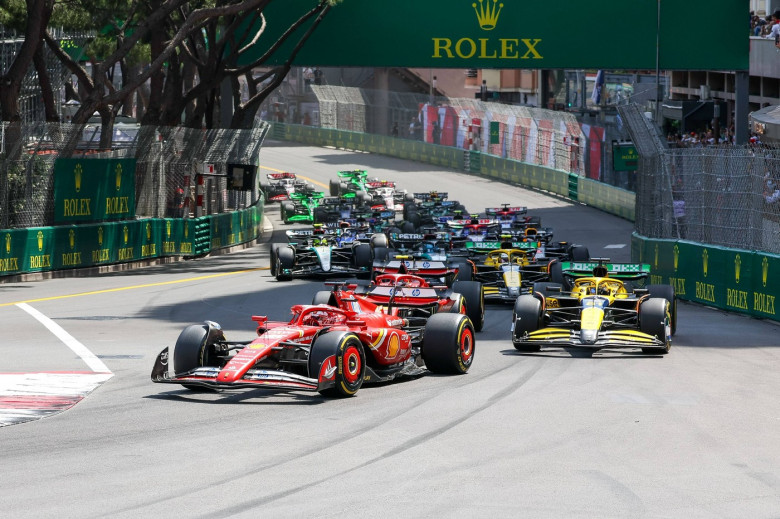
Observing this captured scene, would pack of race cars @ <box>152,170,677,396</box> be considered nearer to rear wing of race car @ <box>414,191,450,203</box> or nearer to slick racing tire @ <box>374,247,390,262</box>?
slick racing tire @ <box>374,247,390,262</box>

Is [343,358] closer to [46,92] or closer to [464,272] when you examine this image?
[464,272]

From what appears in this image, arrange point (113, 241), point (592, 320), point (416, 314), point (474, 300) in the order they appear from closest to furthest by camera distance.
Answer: point (592, 320) → point (416, 314) → point (474, 300) → point (113, 241)

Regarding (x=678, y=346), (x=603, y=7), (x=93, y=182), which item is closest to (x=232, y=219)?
(x=93, y=182)

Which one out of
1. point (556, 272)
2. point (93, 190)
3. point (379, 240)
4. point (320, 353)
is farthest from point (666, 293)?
point (93, 190)

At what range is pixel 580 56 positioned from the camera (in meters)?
41.0

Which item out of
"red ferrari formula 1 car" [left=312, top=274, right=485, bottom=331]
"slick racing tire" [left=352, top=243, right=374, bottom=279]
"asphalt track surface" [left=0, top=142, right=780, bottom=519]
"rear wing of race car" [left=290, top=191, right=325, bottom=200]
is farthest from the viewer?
"rear wing of race car" [left=290, top=191, right=325, bottom=200]

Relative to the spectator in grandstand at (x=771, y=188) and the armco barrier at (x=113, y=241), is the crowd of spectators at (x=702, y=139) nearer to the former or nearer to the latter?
the armco barrier at (x=113, y=241)

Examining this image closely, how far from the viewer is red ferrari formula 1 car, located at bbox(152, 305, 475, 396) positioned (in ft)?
42.5

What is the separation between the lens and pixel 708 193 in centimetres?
2397

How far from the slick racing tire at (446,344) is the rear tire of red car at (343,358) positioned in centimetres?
160

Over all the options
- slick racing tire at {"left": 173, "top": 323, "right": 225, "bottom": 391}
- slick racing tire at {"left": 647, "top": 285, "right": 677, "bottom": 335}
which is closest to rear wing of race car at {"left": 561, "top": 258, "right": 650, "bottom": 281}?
slick racing tire at {"left": 647, "top": 285, "right": 677, "bottom": 335}

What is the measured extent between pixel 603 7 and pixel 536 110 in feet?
54.3

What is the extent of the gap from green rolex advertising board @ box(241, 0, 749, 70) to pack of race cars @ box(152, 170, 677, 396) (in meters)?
12.7

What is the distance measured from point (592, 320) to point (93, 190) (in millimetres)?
17453
